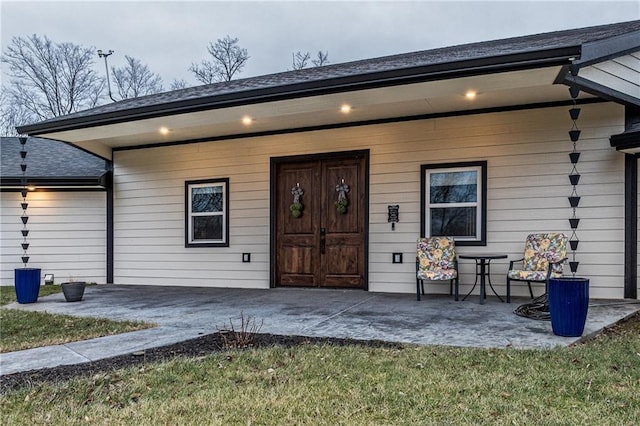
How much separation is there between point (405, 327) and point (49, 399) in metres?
2.95

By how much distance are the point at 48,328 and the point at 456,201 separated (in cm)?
529

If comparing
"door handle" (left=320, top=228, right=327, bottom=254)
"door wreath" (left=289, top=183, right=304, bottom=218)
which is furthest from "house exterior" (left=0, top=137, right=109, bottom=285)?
"door handle" (left=320, top=228, right=327, bottom=254)

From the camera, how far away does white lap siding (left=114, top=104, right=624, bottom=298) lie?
6.05 meters

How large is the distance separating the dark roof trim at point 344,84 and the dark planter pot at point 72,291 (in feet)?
7.48

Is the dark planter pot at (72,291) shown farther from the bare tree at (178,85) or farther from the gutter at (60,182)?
the bare tree at (178,85)

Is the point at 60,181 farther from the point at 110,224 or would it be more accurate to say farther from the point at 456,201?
the point at 456,201

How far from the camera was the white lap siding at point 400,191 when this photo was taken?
6.05 meters

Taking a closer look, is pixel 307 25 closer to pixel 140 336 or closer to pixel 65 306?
pixel 65 306

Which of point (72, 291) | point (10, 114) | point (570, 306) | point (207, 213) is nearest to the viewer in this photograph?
point (570, 306)

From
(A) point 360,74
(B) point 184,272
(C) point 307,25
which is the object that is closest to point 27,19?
(C) point 307,25

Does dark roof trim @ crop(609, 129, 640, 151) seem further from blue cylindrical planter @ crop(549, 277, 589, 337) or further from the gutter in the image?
the gutter

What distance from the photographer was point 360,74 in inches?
200

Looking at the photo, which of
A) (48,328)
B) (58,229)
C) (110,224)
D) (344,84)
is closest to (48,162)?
(58,229)

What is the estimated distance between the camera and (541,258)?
5879mm
